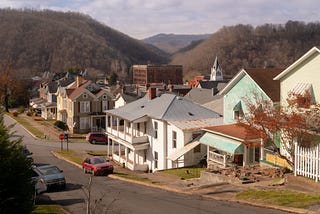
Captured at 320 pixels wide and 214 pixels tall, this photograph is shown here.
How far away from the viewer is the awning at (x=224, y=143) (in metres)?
28.9

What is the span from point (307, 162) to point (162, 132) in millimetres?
16990

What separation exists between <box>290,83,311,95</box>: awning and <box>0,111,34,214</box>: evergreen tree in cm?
1709

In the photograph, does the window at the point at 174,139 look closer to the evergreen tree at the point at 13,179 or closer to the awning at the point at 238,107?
the awning at the point at 238,107

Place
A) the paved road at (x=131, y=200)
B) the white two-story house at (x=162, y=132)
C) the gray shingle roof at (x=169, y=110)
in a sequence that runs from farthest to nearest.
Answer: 1. the gray shingle roof at (x=169, y=110)
2. the white two-story house at (x=162, y=132)
3. the paved road at (x=131, y=200)

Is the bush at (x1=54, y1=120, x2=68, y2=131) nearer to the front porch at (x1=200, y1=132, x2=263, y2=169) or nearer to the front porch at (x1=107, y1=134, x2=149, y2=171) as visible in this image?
the front porch at (x1=107, y1=134, x2=149, y2=171)

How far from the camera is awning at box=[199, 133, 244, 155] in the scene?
28.9 m

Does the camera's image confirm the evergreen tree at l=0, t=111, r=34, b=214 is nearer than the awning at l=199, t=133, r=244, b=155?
Yes

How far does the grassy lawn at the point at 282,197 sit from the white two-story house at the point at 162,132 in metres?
13.3

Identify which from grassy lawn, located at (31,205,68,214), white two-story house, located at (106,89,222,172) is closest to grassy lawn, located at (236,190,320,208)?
grassy lawn, located at (31,205,68,214)

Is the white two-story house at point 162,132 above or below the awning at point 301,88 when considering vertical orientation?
below

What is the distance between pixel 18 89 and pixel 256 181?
8124 centimetres

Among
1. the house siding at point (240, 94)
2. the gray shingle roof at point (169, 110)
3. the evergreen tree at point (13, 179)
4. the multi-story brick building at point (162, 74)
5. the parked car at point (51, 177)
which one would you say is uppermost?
→ the multi-story brick building at point (162, 74)

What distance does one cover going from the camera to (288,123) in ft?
79.4

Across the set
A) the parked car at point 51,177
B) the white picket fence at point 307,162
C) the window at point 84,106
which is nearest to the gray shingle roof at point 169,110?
the parked car at point 51,177
